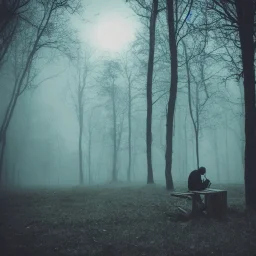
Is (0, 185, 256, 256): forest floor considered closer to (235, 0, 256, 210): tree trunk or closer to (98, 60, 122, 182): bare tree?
(235, 0, 256, 210): tree trunk

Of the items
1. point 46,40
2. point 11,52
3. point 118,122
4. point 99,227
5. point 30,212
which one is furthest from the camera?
point 118,122

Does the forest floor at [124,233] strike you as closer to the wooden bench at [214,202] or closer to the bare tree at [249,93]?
the wooden bench at [214,202]

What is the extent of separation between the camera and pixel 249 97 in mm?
9039

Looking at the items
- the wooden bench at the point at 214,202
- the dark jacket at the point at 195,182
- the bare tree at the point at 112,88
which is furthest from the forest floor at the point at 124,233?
the bare tree at the point at 112,88

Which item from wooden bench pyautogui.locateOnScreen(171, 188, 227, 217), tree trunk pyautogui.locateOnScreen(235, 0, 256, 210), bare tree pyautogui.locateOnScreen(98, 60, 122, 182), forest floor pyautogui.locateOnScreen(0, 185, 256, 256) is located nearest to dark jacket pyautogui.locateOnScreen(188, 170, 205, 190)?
wooden bench pyautogui.locateOnScreen(171, 188, 227, 217)

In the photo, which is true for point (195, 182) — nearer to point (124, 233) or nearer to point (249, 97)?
point (124, 233)

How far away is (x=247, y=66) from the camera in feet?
30.1

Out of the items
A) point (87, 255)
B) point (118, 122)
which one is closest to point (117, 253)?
point (87, 255)

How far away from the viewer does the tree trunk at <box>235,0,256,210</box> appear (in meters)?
8.86

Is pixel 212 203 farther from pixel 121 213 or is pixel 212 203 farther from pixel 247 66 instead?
pixel 247 66

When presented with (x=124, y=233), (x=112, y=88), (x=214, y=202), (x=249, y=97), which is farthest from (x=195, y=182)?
(x=112, y=88)

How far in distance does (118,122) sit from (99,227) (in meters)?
38.2

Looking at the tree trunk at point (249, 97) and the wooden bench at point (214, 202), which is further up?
the tree trunk at point (249, 97)

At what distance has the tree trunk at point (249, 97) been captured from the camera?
Result: 8.86m
